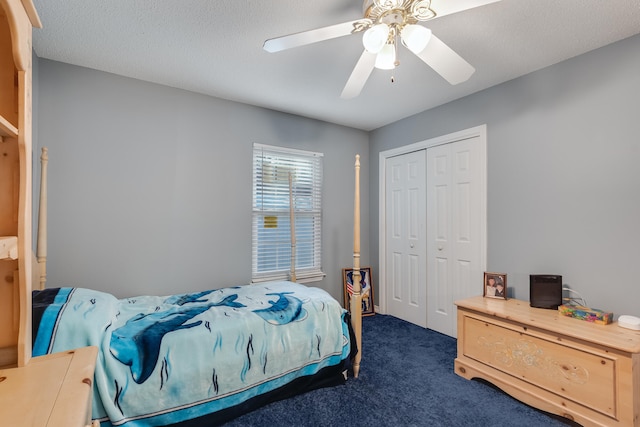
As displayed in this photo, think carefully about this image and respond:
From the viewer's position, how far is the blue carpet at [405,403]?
6.10 feet

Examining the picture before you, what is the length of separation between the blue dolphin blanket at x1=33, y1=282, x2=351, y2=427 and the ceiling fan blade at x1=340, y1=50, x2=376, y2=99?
1.55 m

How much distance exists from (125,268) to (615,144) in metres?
3.91

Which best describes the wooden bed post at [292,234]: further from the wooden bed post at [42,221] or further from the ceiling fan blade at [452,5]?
the ceiling fan blade at [452,5]

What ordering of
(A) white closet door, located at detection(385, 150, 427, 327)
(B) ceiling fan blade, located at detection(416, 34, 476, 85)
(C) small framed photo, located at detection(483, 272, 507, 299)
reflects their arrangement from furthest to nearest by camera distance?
(A) white closet door, located at detection(385, 150, 427, 327), (C) small framed photo, located at detection(483, 272, 507, 299), (B) ceiling fan blade, located at detection(416, 34, 476, 85)

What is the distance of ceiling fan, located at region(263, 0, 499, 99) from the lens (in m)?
1.36

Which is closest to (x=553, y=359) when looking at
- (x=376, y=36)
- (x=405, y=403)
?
(x=405, y=403)

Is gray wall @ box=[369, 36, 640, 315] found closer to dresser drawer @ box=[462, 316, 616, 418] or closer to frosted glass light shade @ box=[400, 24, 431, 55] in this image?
dresser drawer @ box=[462, 316, 616, 418]

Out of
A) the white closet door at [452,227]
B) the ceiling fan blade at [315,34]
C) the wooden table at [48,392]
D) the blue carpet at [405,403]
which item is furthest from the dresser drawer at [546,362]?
the wooden table at [48,392]

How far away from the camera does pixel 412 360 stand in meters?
2.66

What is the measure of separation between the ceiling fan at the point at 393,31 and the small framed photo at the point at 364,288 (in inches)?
107

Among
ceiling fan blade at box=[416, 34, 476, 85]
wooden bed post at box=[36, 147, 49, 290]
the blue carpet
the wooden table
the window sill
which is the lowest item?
the blue carpet

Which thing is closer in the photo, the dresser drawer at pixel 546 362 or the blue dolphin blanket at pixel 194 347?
the blue dolphin blanket at pixel 194 347

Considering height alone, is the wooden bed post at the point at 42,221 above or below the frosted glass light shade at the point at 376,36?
below

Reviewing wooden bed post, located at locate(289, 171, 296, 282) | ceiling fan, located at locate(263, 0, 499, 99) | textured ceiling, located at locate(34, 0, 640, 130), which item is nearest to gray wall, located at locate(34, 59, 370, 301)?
textured ceiling, located at locate(34, 0, 640, 130)
